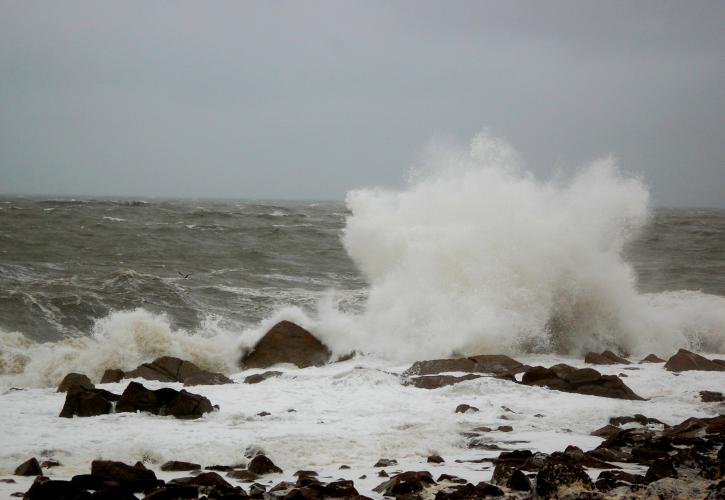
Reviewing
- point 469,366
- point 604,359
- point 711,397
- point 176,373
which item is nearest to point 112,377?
point 176,373

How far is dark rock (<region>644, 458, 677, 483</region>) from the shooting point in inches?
207

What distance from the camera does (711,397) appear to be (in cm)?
863

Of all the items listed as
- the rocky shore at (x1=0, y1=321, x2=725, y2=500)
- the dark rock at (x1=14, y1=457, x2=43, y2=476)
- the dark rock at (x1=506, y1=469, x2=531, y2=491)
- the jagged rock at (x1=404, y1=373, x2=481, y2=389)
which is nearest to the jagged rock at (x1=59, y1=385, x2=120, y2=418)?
the rocky shore at (x1=0, y1=321, x2=725, y2=500)

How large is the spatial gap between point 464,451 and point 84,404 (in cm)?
415

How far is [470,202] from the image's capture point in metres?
15.5

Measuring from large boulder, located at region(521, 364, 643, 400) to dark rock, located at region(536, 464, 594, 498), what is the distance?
418 centimetres

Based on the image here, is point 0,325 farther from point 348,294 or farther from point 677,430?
point 677,430

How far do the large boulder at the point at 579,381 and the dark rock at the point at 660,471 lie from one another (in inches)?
136

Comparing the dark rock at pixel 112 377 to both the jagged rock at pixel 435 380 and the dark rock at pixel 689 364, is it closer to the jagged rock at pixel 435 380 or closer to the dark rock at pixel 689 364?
the jagged rock at pixel 435 380

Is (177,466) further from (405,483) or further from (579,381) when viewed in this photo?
(579,381)

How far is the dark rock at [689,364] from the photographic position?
1031 cm

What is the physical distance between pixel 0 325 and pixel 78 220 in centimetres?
2143

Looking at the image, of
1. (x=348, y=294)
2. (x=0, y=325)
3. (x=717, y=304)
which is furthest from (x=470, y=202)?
(x=0, y=325)

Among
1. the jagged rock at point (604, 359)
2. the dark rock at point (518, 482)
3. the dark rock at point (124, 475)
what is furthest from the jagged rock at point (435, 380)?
the dark rock at point (124, 475)
